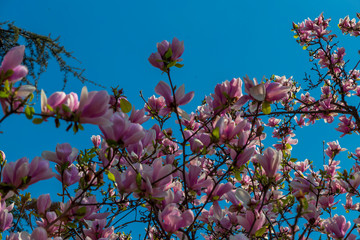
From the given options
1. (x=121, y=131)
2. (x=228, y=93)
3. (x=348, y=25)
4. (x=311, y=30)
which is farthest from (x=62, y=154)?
(x=348, y=25)

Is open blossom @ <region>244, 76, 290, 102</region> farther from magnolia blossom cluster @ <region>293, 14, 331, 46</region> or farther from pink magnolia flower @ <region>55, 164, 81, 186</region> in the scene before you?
magnolia blossom cluster @ <region>293, 14, 331, 46</region>

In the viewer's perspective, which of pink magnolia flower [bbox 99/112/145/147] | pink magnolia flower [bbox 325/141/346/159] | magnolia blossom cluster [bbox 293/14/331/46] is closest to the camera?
pink magnolia flower [bbox 99/112/145/147]

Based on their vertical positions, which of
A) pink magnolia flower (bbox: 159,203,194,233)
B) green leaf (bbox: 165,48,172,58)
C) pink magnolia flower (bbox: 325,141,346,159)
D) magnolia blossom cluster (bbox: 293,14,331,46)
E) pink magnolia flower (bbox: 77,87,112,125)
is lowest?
pink magnolia flower (bbox: 159,203,194,233)

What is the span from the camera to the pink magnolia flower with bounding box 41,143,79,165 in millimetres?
1227

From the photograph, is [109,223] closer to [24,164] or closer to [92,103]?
[24,164]

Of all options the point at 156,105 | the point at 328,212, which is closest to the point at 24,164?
the point at 156,105

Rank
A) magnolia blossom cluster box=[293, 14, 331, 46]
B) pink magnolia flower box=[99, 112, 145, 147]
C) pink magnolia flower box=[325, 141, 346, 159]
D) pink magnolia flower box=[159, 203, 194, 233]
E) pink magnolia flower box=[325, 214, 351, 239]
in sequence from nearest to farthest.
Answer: pink magnolia flower box=[99, 112, 145, 147] → pink magnolia flower box=[159, 203, 194, 233] → pink magnolia flower box=[325, 214, 351, 239] → pink magnolia flower box=[325, 141, 346, 159] → magnolia blossom cluster box=[293, 14, 331, 46]

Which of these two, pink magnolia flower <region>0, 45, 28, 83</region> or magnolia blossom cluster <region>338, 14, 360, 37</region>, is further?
magnolia blossom cluster <region>338, 14, 360, 37</region>

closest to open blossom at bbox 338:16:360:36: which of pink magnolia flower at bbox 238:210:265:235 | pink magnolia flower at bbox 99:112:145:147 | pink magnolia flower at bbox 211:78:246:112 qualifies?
pink magnolia flower at bbox 211:78:246:112

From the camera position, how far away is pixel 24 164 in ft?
Answer: 3.28

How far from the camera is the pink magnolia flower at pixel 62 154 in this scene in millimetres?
1227

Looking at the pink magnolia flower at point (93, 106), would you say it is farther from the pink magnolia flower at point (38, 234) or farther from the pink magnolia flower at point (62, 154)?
the pink magnolia flower at point (38, 234)

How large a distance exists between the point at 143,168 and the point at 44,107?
438 millimetres

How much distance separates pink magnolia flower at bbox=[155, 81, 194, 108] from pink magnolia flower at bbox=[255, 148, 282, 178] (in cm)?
43
